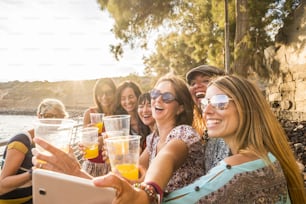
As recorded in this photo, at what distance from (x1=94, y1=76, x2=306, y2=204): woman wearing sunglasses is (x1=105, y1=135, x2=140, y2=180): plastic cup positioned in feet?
0.44

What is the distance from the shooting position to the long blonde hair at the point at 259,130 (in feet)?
4.76

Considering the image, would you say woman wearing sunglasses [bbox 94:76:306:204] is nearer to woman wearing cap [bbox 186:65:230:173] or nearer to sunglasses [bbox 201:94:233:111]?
sunglasses [bbox 201:94:233:111]

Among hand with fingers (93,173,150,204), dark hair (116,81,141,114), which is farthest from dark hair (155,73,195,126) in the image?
dark hair (116,81,141,114)

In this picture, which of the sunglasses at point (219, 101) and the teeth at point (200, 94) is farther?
the teeth at point (200, 94)

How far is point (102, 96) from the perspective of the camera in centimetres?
388

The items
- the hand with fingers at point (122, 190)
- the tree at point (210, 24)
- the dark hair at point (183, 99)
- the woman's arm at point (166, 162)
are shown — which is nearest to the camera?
the hand with fingers at point (122, 190)

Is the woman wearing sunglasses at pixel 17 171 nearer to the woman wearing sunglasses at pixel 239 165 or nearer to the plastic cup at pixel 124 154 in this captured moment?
the plastic cup at pixel 124 154

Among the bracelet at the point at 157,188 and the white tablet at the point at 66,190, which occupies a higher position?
the white tablet at the point at 66,190

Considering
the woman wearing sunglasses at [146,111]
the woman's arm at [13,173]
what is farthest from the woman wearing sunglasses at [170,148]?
the woman's arm at [13,173]

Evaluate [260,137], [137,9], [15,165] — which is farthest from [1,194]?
[137,9]

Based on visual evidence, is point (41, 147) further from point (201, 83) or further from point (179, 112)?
point (201, 83)

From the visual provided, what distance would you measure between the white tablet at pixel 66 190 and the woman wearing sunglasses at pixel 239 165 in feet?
0.14

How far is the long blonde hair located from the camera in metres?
1.45

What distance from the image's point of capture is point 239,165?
4.01 feet
